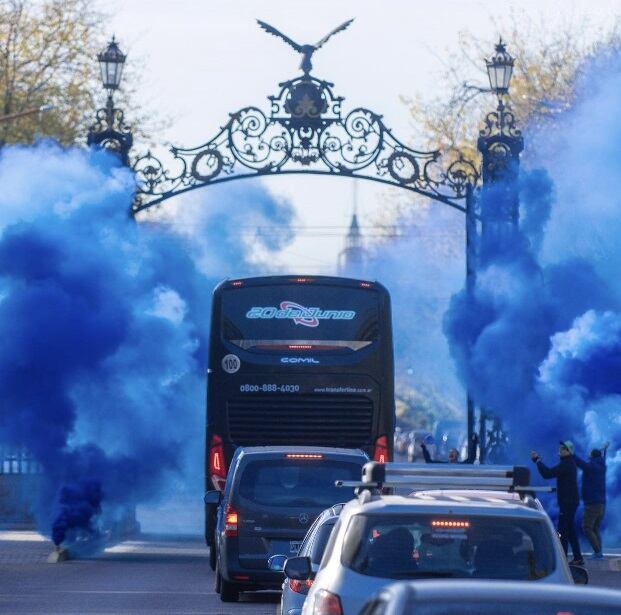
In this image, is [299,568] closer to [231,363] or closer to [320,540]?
[320,540]

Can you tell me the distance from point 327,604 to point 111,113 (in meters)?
21.0

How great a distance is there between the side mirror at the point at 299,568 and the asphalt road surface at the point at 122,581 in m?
6.03

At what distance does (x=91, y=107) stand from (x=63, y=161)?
1307cm

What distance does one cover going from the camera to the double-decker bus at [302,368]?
2603cm

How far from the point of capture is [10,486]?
31.5 metres

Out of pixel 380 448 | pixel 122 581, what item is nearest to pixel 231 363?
pixel 380 448

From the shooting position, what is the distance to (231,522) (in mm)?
18953

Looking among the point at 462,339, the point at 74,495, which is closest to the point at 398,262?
the point at 462,339

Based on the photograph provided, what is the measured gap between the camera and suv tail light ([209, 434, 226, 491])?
1016 inches

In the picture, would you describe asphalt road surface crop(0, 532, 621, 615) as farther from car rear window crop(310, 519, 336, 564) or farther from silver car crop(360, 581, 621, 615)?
silver car crop(360, 581, 621, 615)

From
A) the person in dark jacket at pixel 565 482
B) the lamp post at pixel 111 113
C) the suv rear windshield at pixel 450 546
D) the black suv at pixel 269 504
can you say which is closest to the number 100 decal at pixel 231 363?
the person in dark jacket at pixel 565 482

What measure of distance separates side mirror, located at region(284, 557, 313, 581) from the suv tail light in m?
13.8

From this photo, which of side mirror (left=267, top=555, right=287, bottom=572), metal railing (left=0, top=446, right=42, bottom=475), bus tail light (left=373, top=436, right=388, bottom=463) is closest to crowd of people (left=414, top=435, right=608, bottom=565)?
bus tail light (left=373, top=436, right=388, bottom=463)

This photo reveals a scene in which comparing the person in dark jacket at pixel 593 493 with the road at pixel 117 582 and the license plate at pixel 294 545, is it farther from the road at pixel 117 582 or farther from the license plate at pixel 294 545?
the license plate at pixel 294 545
